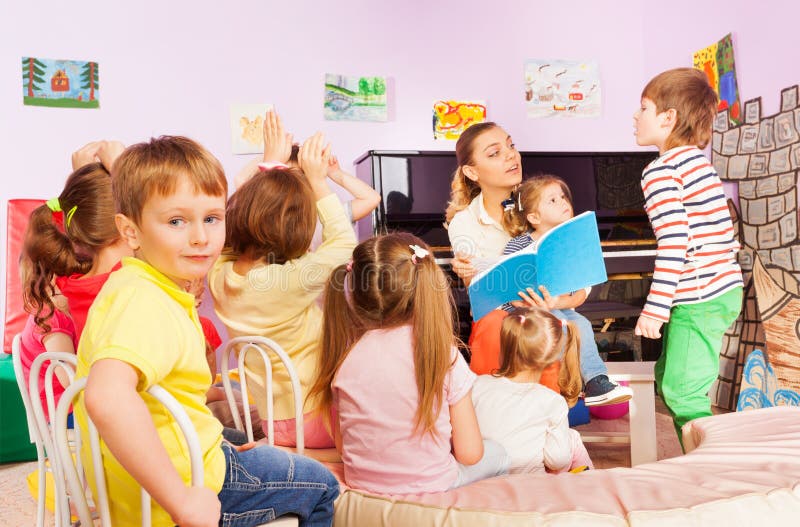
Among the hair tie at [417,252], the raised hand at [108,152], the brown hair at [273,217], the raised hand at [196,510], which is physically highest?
the raised hand at [108,152]

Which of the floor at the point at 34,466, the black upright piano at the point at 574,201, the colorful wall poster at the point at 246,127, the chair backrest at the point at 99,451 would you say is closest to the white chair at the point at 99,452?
the chair backrest at the point at 99,451

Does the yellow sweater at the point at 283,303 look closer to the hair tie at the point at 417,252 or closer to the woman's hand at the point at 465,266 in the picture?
the hair tie at the point at 417,252

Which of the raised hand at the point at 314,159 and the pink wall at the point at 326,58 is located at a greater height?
the pink wall at the point at 326,58

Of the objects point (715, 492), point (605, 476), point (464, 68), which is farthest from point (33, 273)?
point (464, 68)

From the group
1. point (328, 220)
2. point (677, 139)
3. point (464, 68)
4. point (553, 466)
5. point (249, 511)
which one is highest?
point (464, 68)

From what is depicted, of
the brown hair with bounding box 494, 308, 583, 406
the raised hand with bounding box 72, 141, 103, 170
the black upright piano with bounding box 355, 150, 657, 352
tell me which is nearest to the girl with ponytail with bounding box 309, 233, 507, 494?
the brown hair with bounding box 494, 308, 583, 406

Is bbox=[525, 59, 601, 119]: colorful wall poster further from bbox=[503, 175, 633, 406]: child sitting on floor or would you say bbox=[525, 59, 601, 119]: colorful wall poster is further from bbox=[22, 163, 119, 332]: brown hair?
bbox=[22, 163, 119, 332]: brown hair

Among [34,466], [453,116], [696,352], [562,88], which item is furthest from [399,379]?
[562,88]

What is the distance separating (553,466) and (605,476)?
0.91 ft

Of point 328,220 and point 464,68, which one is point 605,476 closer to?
point 328,220

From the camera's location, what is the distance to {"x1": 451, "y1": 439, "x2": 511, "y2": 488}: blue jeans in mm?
1517

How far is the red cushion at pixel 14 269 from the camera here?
2939 mm

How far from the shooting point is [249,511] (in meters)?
1.04

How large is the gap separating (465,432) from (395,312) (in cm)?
30
